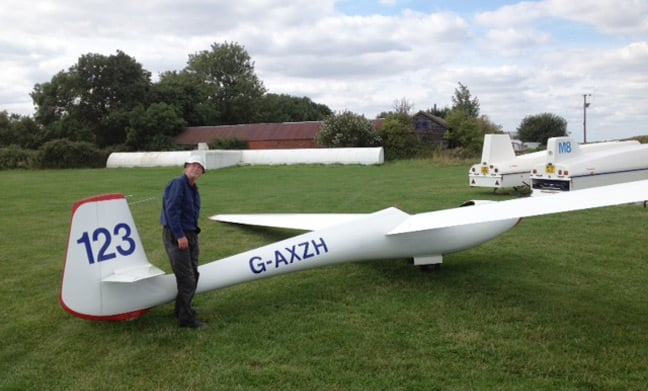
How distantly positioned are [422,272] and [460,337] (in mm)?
2071

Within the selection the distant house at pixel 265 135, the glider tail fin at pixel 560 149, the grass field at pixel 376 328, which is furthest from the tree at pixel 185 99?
the grass field at pixel 376 328

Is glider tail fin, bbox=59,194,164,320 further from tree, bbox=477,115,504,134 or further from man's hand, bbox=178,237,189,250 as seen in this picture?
tree, bbox=477,115,504,134

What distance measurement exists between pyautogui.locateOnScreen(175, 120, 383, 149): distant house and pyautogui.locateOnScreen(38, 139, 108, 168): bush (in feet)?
44.5

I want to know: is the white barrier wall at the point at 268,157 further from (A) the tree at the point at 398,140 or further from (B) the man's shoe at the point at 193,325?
(B) the man's shoe at the point at 193,325

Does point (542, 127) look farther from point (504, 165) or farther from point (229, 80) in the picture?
point (504, 165)

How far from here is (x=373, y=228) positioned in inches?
238

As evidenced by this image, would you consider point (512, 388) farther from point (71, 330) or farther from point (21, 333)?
point (21, 333)

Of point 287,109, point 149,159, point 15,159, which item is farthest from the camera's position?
point 287,109

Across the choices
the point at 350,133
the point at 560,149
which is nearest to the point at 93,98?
the point at 350,133

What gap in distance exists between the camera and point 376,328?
4.86 metres

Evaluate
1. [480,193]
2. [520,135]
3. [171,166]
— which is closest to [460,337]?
[480,193]

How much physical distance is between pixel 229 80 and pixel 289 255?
3096 inches

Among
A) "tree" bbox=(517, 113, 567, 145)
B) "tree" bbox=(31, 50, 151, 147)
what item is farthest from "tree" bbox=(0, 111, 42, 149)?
"tree" bbox=(517, 113, 567, 145)

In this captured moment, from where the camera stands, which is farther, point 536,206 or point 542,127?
point 542,127
